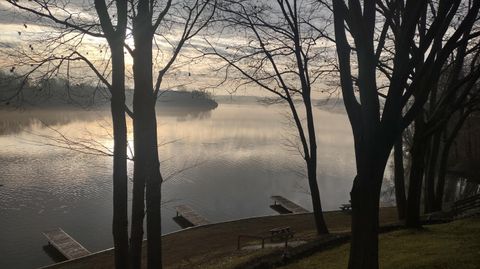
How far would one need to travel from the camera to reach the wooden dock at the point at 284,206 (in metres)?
32.3

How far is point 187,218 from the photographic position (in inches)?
1128

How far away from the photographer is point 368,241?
703cm

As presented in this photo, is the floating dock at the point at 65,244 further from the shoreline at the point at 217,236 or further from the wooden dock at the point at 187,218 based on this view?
the wooden dock at the point at 187,218

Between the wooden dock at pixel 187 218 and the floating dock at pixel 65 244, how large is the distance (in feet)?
24.3

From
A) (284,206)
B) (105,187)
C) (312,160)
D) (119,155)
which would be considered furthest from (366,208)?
(105,187)

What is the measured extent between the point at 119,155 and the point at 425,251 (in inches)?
301

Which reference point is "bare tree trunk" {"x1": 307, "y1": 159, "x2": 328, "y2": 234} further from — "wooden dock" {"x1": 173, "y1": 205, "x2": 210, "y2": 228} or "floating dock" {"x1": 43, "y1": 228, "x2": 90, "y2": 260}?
"floating dock" {"x1": 43, "y1": 228, "x2": 90, "y2": 260}

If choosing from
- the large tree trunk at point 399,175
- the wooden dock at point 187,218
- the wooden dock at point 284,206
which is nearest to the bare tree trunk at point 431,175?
the large tree trunk at point 399,175

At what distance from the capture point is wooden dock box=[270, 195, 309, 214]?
106 ft

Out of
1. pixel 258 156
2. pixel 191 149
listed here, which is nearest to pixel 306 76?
pixel 258 156

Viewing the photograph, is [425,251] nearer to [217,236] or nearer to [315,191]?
[315,191]

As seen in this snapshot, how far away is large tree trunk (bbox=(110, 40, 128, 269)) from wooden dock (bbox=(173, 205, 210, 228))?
19732mm

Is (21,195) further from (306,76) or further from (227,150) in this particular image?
(227,150)

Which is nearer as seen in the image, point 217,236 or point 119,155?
point 119,155
